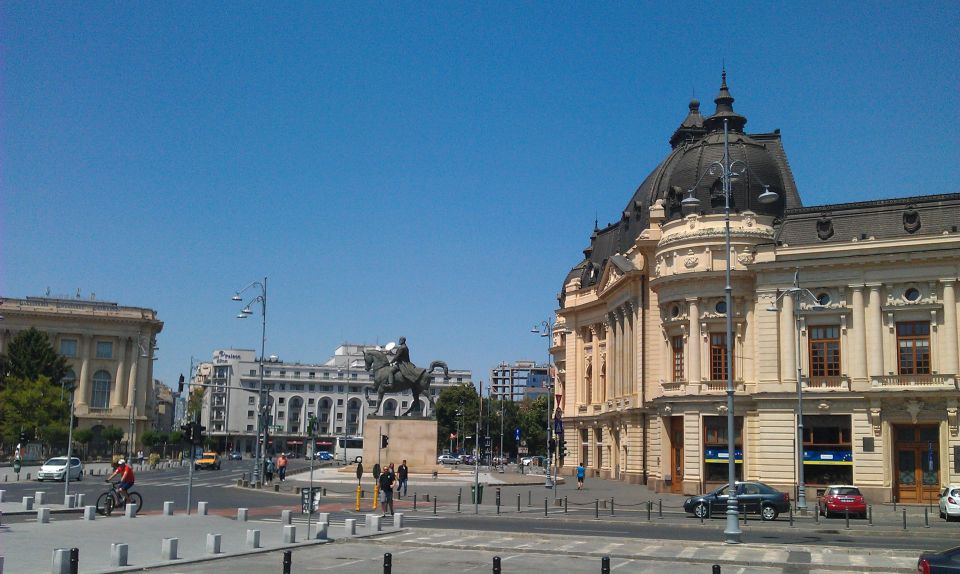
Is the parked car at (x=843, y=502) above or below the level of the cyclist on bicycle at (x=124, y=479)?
below

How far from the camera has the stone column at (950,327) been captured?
50656mm

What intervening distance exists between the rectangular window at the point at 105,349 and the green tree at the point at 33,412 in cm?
2691

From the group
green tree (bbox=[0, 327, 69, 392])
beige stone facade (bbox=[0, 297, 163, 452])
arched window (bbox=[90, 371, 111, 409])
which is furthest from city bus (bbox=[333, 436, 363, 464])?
green tree (bbox=[0, 327, 69, 392])

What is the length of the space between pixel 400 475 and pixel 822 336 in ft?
84.4

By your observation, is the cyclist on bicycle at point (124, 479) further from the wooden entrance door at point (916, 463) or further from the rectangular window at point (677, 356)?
the wooden entrance door at point (916, 463)

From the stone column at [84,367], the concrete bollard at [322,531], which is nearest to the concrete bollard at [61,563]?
the concrete bollard at [322,531]

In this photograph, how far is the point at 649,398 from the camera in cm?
6750

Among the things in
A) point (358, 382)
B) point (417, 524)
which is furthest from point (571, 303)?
point (358, 382)

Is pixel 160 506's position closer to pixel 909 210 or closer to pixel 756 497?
pixel 756 497

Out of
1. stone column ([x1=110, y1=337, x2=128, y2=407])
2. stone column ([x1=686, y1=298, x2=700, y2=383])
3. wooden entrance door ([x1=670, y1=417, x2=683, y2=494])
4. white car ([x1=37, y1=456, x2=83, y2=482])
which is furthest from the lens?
stone column ([x1=110, y1=337, x2=128, y2=407])

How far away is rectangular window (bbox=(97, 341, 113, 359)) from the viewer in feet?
417

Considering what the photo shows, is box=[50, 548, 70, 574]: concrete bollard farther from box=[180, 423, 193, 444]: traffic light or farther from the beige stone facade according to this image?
the beige stone facade

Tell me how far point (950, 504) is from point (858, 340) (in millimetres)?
14802

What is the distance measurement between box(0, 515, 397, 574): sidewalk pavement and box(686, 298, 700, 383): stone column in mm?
29359
